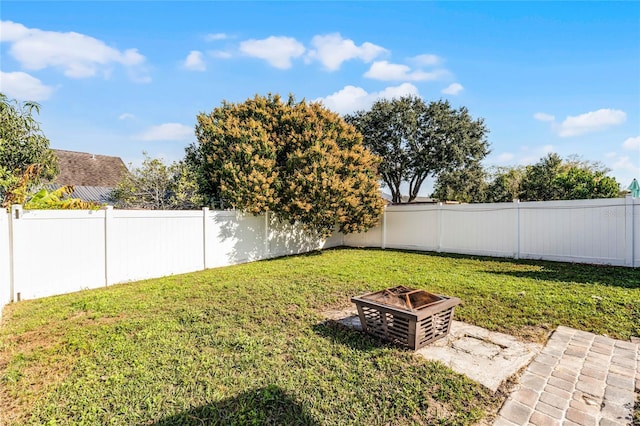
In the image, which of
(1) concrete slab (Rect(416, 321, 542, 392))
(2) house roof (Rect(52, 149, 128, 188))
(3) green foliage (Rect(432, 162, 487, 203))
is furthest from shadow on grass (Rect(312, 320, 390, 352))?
(3) green foliage (Rect(432, 162, 487, 203))

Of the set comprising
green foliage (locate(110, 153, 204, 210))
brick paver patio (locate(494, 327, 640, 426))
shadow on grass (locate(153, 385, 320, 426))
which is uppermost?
green foliage (locate(110, 153, 204, 210))

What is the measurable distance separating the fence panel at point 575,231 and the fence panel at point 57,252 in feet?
35.3

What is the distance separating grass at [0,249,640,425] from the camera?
2.47 m

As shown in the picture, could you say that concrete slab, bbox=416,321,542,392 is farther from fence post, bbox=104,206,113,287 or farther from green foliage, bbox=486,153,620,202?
green foliage, bbox=486,153,620,202

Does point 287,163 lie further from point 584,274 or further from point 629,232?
point 629,232

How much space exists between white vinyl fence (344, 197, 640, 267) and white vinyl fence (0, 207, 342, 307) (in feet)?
18.4

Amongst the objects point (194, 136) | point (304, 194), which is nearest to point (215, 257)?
point (304, 194)

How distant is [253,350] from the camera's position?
11.4 feet

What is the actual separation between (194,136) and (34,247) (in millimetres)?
5991

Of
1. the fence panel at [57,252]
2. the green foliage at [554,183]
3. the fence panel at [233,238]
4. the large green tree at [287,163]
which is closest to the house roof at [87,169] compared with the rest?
the large green tree at [287,163]

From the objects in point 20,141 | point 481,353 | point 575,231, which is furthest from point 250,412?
point 20,141

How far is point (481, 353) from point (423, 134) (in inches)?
725

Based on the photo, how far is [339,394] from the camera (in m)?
2.65

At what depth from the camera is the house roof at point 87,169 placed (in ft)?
56.1
